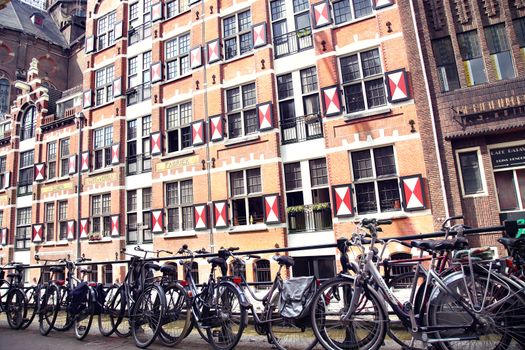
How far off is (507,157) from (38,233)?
2440cm

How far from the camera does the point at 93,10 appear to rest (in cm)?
2214

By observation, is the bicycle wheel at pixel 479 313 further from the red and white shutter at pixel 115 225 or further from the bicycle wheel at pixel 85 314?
the red and white shutter at pixel 115 225

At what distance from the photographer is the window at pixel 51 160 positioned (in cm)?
2219

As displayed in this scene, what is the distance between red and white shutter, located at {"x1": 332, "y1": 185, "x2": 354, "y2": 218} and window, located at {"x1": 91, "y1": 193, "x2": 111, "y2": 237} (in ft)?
41.4

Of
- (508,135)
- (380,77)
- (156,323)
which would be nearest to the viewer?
(156,323)

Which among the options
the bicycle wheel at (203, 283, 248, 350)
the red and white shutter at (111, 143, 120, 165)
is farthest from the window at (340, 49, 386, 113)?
the red and white shutter at (111, 143, 120, 165)

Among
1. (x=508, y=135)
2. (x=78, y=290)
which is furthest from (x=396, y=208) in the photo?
(x=78, y=290)

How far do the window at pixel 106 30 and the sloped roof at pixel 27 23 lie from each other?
66.2ft

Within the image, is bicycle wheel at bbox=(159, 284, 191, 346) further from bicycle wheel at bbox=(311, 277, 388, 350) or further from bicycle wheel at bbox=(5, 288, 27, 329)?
bicycle wheel at bbox=(5, 288, 27, 329)

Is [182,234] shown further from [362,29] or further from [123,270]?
[362,29]

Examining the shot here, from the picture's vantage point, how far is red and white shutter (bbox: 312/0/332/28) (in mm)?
13695

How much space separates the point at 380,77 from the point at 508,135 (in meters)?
4.50

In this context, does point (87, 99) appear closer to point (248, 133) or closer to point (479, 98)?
point (248, 133)

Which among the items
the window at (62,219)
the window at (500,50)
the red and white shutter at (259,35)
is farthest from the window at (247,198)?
the window at (62,219)
